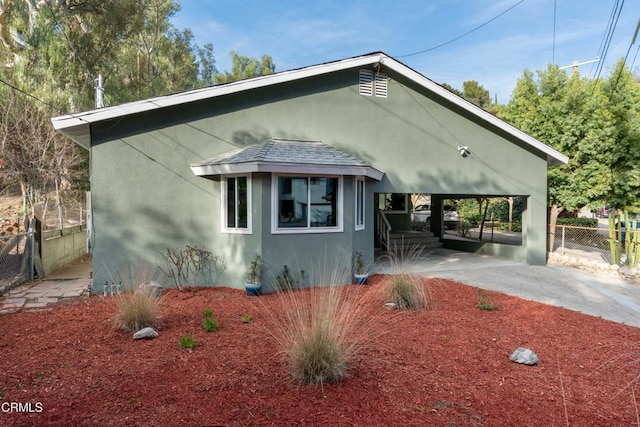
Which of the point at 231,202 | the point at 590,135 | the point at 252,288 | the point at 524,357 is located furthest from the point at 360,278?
the point at 590,135

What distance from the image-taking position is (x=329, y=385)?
3.62 meters

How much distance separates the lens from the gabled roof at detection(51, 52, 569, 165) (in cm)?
768

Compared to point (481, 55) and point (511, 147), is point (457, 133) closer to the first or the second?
point (511, 147)

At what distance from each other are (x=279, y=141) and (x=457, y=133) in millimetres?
5617

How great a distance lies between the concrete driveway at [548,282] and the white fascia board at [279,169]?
3.05m

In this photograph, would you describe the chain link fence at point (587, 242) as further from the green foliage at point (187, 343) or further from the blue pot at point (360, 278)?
the green foliage at point (187, 343)

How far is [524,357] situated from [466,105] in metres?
8.35

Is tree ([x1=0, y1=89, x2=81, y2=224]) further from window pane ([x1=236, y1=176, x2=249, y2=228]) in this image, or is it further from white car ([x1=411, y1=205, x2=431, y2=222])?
white car ([x1=411, y1=205, x2=431, y2=222])

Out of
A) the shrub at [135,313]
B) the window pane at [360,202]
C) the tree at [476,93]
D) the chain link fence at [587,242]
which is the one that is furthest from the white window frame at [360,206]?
the tree at [476,93]

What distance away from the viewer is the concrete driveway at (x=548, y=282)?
7.30 meters

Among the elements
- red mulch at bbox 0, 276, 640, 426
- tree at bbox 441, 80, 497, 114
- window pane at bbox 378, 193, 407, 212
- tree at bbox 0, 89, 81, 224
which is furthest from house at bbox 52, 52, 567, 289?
tree at bbox 441, 80, 497, 114

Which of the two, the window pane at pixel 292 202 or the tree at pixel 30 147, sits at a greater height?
the tree at pixel 30 147

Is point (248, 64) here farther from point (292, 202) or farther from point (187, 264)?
point (187, 264)

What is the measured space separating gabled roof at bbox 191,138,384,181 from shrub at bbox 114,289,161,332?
3.43 m
